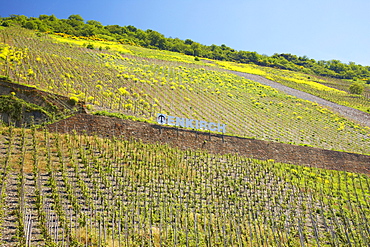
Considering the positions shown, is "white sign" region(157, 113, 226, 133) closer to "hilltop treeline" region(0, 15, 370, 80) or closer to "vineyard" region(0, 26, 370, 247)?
"vineyard" region(0, 26, 370, 247)

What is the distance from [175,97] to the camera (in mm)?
39594

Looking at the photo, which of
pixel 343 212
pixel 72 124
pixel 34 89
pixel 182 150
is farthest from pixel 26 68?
pixel 343 212

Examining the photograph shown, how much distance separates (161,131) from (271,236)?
12.2 metres

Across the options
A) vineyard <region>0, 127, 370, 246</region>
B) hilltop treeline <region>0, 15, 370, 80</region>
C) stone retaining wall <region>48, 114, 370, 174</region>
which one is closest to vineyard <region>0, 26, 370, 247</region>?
vineyard <region>0, 127, 370, 246</region>

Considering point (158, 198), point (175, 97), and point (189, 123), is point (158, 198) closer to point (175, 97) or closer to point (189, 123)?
point (189, 123)

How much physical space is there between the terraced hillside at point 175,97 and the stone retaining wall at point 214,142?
3.45 m

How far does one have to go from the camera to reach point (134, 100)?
3403 cm

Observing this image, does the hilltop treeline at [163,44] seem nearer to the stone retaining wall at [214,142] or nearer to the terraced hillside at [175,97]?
the terraced hillside at [175,97]

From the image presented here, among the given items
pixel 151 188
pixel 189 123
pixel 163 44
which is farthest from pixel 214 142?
pixel 163 44

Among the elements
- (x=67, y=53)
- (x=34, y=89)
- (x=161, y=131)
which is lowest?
(x=161, y=131)

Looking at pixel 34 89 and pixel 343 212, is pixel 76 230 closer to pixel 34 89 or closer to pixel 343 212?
pixel 343 212

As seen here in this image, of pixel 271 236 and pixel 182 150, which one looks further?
pixel 182 150

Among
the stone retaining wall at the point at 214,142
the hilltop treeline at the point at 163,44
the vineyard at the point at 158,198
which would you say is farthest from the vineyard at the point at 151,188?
the hilltop treeline at the point at 163,44

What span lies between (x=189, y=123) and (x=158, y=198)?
44.0ft
